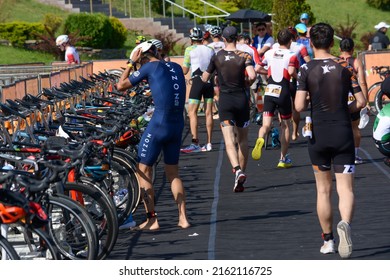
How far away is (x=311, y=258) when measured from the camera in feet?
36.2

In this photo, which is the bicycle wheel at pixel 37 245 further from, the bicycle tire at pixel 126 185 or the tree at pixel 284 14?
the tree at pixel 284 14

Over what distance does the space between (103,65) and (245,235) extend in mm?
17567

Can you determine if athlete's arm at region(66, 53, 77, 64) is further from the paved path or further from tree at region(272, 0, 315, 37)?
tree at region(272, 0, 315, 37)

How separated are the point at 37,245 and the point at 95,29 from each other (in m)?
33.3

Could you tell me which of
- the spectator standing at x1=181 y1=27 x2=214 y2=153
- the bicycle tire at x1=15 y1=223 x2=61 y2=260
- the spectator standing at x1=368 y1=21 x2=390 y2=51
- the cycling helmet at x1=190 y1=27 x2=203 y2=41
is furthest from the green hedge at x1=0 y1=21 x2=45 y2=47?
the bicycle tire at x1=15 y1=223 x2=61 y2=260

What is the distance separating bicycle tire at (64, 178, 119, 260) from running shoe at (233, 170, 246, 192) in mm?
4784

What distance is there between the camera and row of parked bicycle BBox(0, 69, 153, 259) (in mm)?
9102

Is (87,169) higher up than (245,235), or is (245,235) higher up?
(87,169)

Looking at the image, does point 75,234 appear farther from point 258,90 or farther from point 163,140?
point 258,90

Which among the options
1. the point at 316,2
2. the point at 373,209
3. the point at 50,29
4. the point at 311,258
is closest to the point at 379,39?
the point at 50,29

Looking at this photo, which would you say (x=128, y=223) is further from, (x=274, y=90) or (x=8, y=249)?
(x=274, y=90)

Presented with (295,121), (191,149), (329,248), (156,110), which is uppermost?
(156,110)

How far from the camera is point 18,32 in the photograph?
41500mm

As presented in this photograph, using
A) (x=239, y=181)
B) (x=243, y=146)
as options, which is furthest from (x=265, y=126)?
(x=239, y=181)
